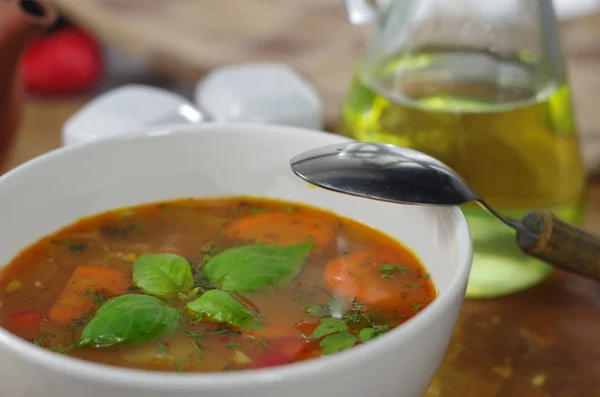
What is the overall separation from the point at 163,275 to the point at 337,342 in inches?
9.8

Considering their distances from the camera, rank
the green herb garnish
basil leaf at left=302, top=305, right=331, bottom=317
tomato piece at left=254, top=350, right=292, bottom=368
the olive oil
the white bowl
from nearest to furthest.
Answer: the white bowl → tomato piece at left=254, top=350, right=292, bottom=368 → basil leaf at left=302, top=305, right=331, bottom=317 → the green herb garnish → the olive oil

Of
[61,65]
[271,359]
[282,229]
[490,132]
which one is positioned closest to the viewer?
[271,359]

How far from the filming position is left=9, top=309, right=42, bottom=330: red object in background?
92 cm

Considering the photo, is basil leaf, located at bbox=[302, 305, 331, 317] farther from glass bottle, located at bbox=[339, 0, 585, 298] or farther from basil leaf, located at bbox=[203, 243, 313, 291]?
glass bottle, located at bbox=[339, 0, 585, 298]

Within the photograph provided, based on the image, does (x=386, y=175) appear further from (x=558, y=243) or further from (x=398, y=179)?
(x=558, y=243)

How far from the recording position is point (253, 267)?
3.29 ft

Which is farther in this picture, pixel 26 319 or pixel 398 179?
pixel 398 179

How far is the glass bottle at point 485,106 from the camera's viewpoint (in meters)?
1.28

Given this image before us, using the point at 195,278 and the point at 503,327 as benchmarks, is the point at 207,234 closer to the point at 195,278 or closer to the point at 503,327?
the point at 195,278

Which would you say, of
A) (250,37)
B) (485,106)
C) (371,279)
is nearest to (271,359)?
(371,279)

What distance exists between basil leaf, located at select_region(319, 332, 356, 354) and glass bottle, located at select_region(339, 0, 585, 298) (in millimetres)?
449

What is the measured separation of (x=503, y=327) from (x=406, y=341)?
1.86 feet

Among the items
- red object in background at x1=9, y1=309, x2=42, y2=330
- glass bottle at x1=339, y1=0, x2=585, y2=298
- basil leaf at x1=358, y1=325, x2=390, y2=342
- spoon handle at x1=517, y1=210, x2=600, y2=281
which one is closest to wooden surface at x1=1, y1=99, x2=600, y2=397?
glass bottle at x1=339, y1=0, x2=585, y2=298

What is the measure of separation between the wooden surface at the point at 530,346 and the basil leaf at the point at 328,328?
0.29 m
